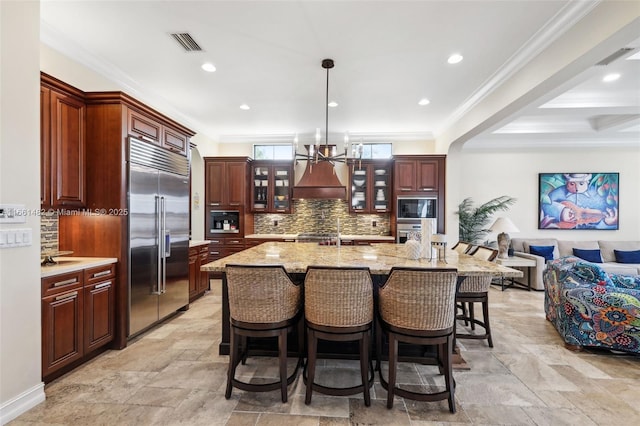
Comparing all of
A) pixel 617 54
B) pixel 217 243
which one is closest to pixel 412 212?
pixel 617 54

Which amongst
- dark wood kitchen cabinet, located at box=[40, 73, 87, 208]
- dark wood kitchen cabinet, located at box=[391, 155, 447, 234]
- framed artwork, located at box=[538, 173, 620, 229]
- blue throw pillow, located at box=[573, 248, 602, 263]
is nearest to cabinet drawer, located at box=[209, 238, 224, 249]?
dark wood kitchen cabinet, located at box=[40, 73, 87, 208]

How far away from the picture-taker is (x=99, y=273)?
272 cm

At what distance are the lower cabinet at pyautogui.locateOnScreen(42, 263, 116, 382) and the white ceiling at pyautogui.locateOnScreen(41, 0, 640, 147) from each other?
215cm

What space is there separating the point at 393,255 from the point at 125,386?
2533mm

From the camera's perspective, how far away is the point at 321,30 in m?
2.73

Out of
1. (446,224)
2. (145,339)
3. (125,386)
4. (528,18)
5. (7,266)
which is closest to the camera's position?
(7,266)

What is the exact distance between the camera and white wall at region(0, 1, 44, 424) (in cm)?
187

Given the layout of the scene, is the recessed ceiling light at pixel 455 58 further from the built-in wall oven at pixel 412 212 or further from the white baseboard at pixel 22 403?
the white baseboard at pixel 22 403

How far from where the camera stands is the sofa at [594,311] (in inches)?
107

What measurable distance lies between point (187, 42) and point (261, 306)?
106 inches

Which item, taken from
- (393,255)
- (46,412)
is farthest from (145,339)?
(393,255)

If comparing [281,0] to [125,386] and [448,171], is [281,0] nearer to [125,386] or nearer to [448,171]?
[125,386]

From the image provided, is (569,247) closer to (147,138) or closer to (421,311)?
(421,311)

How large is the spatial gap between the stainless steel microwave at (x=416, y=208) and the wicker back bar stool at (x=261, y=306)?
4.03 meters
